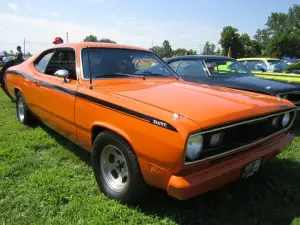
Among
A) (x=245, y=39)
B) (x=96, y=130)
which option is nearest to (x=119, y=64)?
(x=96, y=130)

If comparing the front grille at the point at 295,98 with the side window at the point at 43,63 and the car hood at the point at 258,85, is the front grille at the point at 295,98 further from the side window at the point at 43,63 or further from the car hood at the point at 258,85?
the side window at the point at 43,63

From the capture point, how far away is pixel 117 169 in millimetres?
3021

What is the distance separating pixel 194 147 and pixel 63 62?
2.50 metres

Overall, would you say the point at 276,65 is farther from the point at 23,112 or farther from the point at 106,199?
the point at 106,199

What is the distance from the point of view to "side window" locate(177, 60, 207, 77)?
645cm

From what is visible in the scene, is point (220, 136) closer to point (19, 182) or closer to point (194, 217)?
point (194, 217)

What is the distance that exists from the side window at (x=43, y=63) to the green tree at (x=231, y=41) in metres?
53.7

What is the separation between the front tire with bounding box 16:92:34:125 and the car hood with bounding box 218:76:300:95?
11.8 ft

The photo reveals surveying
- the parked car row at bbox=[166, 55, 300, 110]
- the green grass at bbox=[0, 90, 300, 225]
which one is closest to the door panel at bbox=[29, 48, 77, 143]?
the green grass at bbox=[0, 90, 300, 225]

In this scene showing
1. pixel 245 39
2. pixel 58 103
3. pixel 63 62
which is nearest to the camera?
pixel 58 103

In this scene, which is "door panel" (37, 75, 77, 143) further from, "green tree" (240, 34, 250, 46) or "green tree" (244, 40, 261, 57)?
"green tree" (240, 34, 250, 46)

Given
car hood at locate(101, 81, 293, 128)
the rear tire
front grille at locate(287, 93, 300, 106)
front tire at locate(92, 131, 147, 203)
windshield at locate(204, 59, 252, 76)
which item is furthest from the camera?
windshield at locate(204, 59, 252, 76)

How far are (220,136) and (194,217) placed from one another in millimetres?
822

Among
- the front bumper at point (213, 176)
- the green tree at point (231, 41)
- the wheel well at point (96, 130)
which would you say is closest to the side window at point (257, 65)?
the front bumper at point (213, 176)
